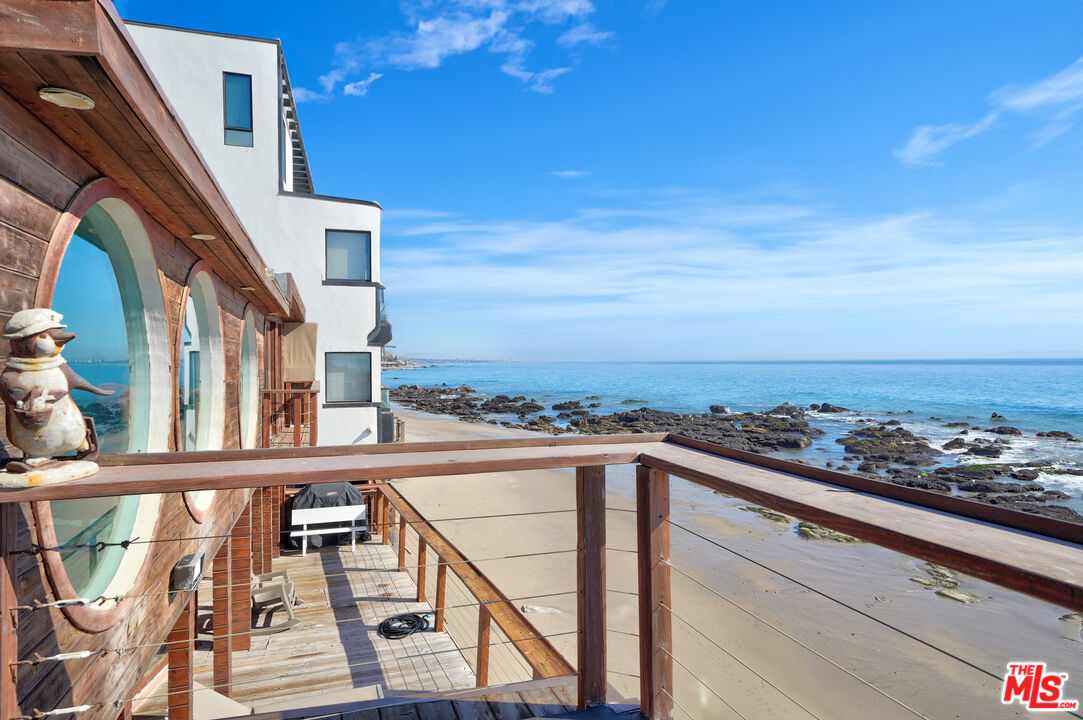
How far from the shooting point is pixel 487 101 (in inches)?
988

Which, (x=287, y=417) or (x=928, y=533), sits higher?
(x=928, y=533)

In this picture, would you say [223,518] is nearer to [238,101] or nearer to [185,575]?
[185,575]

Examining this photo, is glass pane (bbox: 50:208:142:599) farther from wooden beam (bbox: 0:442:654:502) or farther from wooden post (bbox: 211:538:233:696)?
wooden post (bbox: 211:538:233:696)

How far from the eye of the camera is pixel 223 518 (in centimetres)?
501

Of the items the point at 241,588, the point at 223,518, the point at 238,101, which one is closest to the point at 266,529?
the point at 241,588

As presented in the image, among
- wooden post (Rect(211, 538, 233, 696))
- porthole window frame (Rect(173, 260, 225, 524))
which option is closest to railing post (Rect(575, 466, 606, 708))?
porthole window frame (Rect(173, 260, 225, 524))

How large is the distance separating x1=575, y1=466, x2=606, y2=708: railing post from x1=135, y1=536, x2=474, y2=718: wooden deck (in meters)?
3.45

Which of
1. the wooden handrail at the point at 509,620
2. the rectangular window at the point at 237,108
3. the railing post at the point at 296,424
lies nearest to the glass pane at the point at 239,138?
the rectangular window at the point at 237,108

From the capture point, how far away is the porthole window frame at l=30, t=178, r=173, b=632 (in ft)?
6.86

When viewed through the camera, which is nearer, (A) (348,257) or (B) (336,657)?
(B) (336,657)

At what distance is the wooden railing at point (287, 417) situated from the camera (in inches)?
323

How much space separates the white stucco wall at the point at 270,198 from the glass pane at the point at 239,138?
3.6 inches

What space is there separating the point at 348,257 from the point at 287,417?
3.86 m

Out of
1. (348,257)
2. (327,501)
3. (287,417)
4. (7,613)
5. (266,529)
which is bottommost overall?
(266,529)
